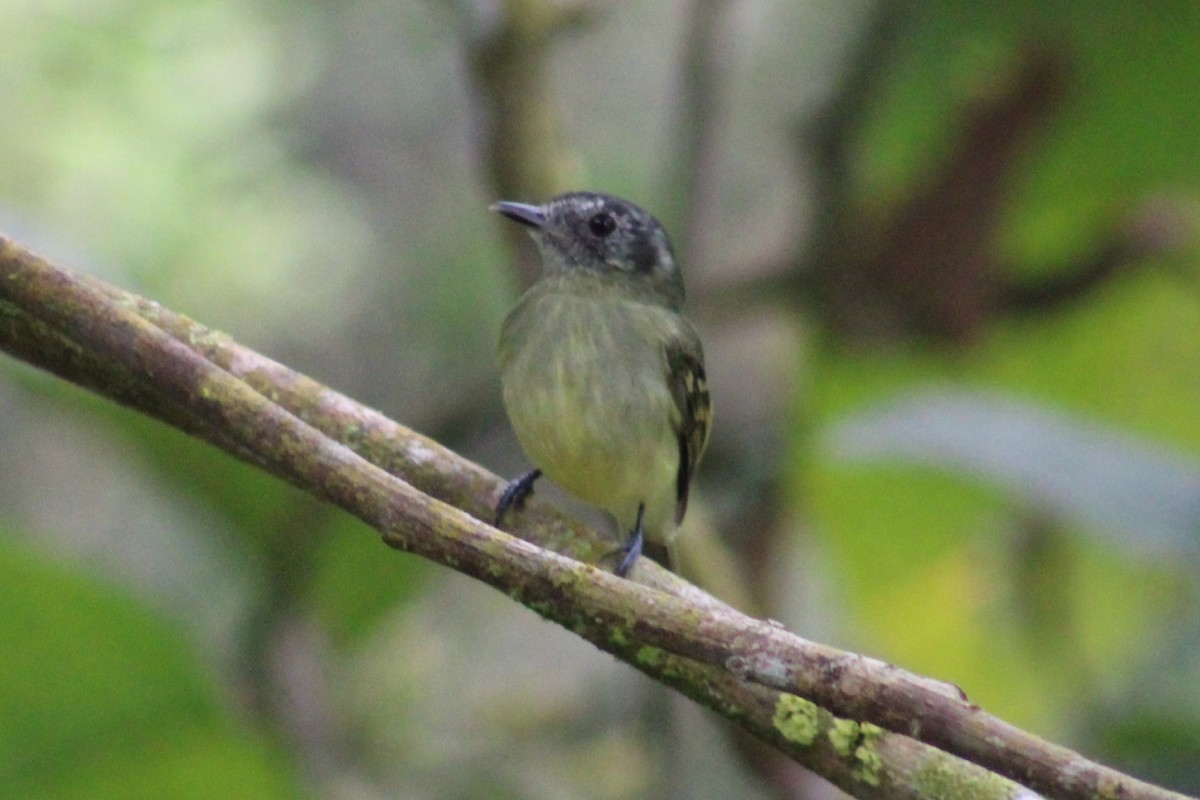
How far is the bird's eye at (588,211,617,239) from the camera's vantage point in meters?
3.45

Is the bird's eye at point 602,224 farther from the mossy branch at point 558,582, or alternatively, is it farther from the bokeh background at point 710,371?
the mossy branch at point 558,582

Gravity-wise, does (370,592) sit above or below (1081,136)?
below

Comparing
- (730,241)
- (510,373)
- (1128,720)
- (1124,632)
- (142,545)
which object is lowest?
(142,545)

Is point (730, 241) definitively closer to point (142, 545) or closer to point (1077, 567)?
point (1077, 567)

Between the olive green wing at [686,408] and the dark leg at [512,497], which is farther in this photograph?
the olive green wing at [686,408]

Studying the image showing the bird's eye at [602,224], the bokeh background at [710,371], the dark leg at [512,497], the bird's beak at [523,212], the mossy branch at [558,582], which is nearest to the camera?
the mossy branch at [558,582]

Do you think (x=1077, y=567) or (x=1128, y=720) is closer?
(x=1128, y=720)

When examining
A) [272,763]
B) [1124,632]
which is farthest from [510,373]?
[1124,632]

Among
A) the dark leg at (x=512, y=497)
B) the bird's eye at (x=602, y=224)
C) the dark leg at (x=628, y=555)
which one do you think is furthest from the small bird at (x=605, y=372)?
the dark leg at (x=512, y=497)

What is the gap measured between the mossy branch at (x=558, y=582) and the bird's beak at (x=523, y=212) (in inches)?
41.3

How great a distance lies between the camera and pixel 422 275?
5586 millimetres

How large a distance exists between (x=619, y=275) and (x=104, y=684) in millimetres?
1394

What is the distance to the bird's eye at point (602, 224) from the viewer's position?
3449 millimetres

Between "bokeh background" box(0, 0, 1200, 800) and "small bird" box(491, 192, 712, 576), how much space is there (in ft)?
0.56
